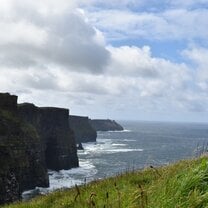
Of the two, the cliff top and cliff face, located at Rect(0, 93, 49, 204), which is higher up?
the cliff top

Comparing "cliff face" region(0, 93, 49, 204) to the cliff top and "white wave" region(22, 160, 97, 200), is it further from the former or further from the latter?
"white wave" region(22, 160, 97, 200)

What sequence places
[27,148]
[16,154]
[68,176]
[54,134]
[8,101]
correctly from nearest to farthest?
[16,154], [27,148], [8,101], [68,176], [54,134]

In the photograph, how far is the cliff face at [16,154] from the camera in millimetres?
66938

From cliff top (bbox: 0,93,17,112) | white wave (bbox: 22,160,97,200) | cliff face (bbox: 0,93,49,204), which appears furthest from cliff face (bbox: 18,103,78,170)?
cliff top (bbox: 0,93,17,112)

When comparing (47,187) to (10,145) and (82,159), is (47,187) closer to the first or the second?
(10,145)

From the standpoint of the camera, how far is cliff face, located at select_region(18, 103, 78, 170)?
108m

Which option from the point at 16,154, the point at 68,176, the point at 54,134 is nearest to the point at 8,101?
the point at 16,154

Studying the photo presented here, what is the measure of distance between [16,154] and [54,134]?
144 feet

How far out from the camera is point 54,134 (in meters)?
118

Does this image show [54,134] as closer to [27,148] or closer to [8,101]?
[27,148]

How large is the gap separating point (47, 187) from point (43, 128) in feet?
121

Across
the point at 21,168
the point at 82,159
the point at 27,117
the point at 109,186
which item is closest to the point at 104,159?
the point at 82,159

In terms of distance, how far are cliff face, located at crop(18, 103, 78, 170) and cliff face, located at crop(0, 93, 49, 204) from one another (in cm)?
1868

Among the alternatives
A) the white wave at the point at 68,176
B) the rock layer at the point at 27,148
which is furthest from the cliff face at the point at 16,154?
the white wave at the point at 68,176
